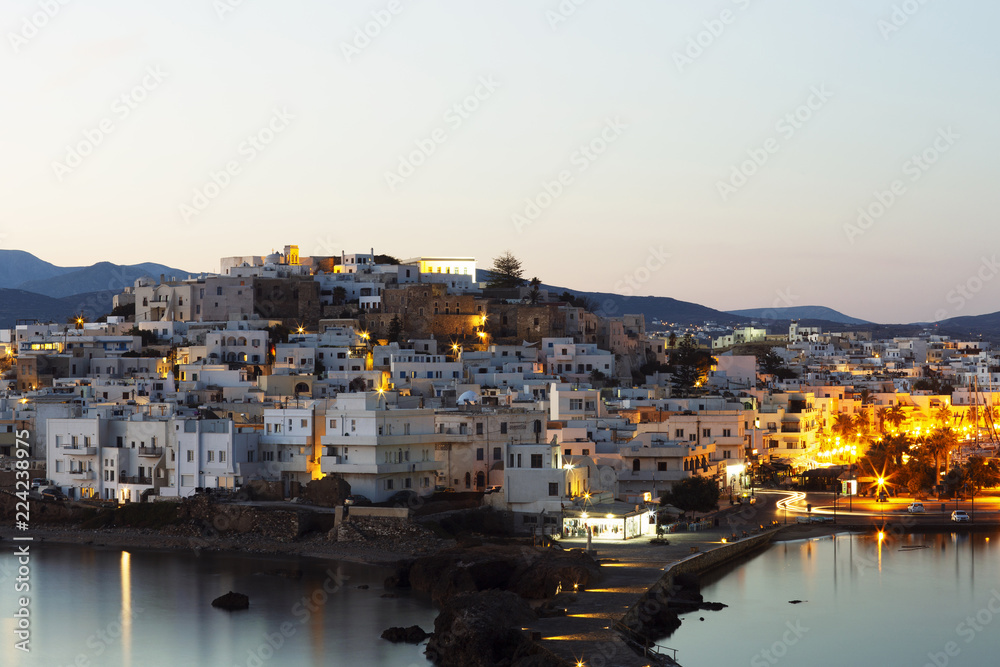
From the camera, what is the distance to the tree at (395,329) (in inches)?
2301

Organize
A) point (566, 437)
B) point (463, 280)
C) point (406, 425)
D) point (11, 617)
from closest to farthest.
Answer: point (11, 617) → point (406, 425) → point (566, 437) → point (463, 280)

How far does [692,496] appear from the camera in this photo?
119 ft

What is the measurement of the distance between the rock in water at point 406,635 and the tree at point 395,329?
32.2m

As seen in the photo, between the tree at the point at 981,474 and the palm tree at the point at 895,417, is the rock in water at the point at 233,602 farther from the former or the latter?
the palm tree at the point at 895,417

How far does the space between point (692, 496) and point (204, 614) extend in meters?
13.2

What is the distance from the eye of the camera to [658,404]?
4662 cm

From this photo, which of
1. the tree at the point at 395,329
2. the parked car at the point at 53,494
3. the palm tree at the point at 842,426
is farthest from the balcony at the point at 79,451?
the palm tree at the point at 842,426

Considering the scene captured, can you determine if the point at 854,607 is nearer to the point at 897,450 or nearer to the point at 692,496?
the point at 692,496

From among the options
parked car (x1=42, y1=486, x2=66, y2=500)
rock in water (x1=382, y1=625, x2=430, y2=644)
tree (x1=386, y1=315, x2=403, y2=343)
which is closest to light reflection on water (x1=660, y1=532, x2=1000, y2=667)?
rock in water (x1=382, y1=625, x2=430, y2=644)

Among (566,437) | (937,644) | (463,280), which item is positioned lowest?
(937,644)

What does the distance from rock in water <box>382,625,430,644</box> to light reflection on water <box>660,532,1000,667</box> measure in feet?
14.8

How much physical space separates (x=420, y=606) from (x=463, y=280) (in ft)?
137

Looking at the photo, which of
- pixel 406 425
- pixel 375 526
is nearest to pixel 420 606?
pixel 375 526

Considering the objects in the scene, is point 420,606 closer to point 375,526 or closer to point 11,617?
point 375,526
